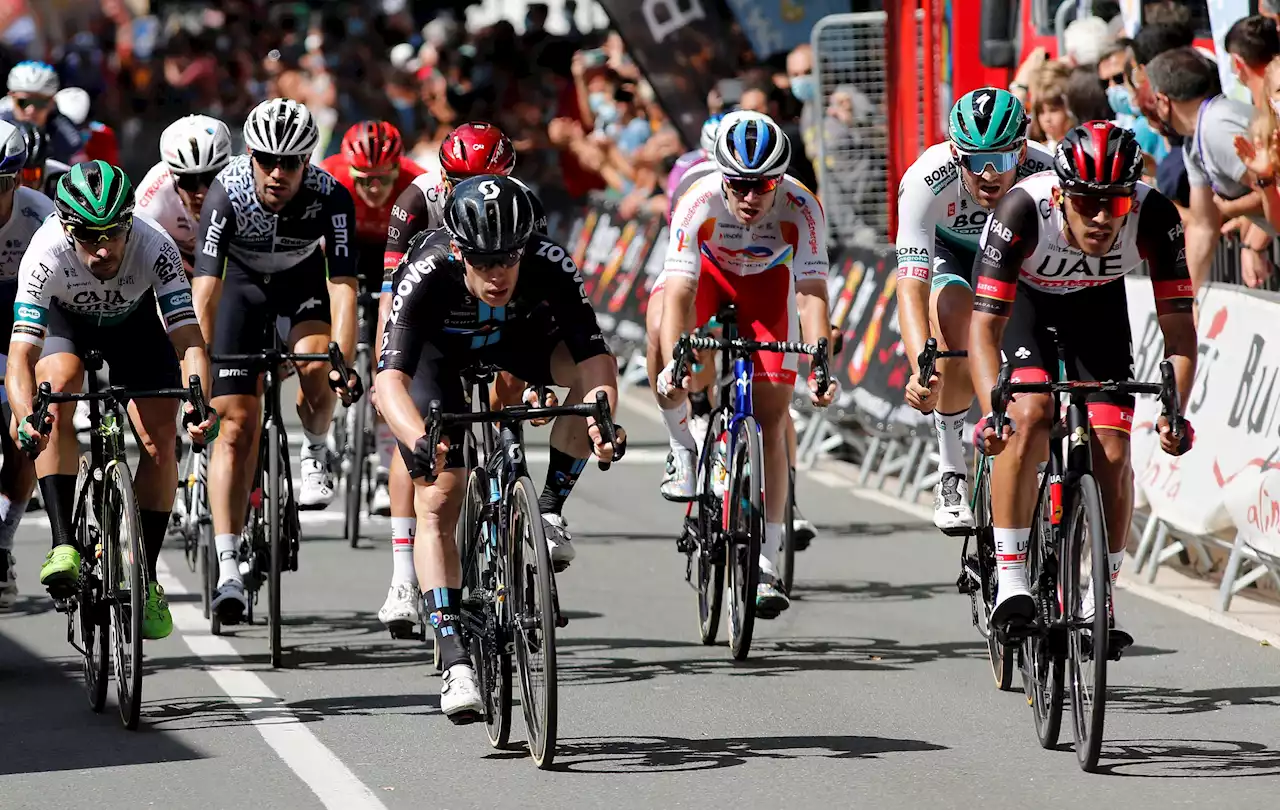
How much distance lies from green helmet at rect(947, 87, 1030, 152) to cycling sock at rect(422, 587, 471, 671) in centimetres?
Result: 281

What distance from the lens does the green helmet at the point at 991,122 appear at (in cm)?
883

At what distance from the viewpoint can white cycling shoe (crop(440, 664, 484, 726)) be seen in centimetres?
732

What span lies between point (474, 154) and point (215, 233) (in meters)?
1.32

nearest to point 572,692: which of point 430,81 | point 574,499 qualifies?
point 574,499

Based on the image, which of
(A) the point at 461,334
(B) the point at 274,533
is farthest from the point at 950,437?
(B) the point at 274,533

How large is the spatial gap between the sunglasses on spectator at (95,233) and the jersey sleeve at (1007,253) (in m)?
3.07

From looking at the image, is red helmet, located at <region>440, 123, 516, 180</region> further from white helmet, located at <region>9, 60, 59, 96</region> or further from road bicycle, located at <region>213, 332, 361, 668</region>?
white helmet, located at <region>9, 60, 59, 96</region>

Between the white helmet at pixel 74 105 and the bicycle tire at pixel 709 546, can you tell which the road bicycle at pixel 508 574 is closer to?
the bicycle tire at pixel 709 546

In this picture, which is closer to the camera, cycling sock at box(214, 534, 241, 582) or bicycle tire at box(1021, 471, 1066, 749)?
bicycle tire at box(1021, 471, 1066, 749)

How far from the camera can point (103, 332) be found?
8.73 m

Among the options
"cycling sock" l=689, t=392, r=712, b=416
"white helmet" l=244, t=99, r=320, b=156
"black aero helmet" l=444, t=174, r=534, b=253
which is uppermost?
"white helmet" l=244, t=99, r=320, b=156

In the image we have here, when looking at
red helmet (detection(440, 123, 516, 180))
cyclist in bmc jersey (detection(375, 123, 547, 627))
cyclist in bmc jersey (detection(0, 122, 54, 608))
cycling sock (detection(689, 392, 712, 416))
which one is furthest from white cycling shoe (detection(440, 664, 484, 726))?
cycling sock (detection(689, 392, 712, 416))

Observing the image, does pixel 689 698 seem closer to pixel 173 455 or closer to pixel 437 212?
pixel 173 455

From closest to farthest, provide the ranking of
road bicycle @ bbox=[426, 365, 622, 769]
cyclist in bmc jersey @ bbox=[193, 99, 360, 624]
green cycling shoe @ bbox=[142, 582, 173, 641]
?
road bicycle @ bbox=[426, 365, 622, 769], green cycling shoe @ bbox=[142, 582, 173, 641], cyclist in bmc jersey @ bbox=[193, 99, 360, 624]
